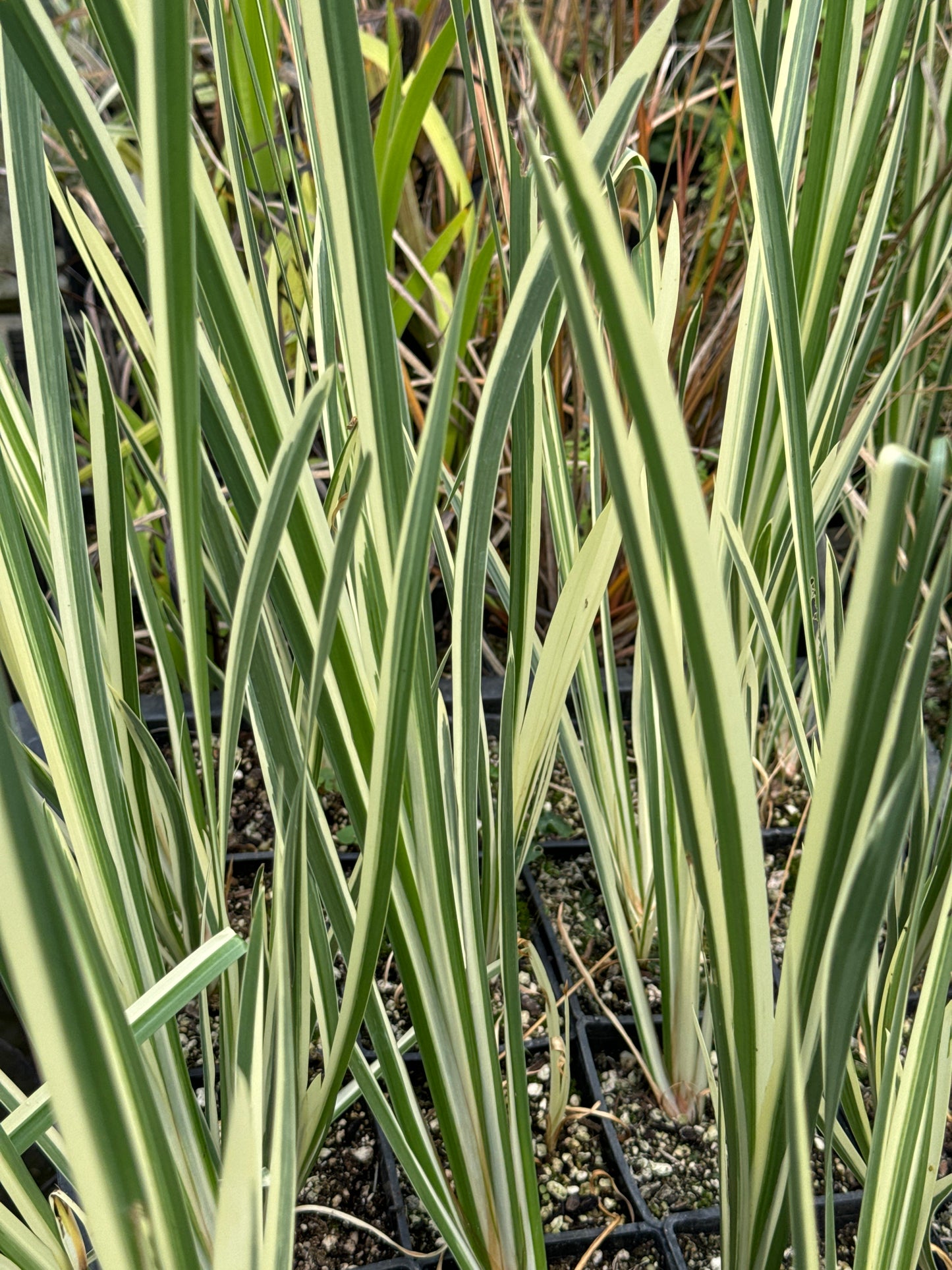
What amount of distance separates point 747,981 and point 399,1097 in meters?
0.17

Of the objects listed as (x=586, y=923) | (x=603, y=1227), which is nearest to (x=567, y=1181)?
(x=603, y=1227)

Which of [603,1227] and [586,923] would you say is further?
[586,923]

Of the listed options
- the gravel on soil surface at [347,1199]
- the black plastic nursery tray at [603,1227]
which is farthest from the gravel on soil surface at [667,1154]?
the gravel on soil surface at [347,1199]

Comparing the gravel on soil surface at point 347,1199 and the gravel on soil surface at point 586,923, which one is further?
the gravel on soil surface at point 586,923

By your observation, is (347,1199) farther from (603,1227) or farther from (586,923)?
(586,923)

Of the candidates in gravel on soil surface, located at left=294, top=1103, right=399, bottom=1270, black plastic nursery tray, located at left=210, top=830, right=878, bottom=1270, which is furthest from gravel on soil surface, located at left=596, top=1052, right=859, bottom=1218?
gravel on soil surface, located at left=294, top=1103, right=399, bottom=1270

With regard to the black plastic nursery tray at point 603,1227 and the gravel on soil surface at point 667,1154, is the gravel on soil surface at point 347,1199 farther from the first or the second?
the gravel on soil surface at point 667,1154

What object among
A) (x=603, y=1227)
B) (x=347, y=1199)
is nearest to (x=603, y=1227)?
(x=603, y=1227)

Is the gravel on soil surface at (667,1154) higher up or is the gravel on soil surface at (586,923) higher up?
the gravel on soil surface at (586,923)

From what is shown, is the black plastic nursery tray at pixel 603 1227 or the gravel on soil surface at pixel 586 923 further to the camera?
the gravel on soil surface at pixel 586 923

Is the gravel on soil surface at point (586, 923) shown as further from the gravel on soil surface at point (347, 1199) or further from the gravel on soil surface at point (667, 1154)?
the gravel on soil surface at point (347, 1199)

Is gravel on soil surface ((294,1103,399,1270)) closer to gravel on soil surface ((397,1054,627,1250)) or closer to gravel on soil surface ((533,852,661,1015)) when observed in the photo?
gravel on soil surface ((397,1054,627,1250))

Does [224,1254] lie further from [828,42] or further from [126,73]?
[828,42]

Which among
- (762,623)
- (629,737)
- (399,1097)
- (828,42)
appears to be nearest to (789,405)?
(762,623)
